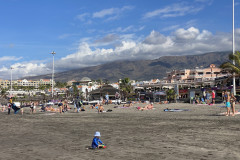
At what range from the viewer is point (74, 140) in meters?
9.66

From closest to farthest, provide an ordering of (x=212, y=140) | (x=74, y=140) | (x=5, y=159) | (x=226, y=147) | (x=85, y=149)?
(x=5, y=159)
(x=226, y=147)
(x=85, y=149)
(x=212, y=140)
(x=74, y=140)

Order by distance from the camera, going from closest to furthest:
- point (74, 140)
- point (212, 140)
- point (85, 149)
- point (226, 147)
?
1. point (226, 147)
2. point (85, 149)
3. point (212, 140)
4. point (74, 140)

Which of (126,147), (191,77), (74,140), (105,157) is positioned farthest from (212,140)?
(191,77)

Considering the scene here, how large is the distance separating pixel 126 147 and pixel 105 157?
124 centimetres

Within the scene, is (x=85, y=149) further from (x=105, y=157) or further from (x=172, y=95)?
(x=172, y=95)

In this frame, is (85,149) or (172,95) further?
(172,95)

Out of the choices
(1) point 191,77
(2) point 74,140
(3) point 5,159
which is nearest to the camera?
(3) point 5,159

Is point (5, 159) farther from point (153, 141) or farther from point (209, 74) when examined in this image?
A: point (209, 74)

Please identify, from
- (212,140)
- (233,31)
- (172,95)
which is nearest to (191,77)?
(172,95)

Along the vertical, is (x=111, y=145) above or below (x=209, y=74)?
below

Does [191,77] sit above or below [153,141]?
above

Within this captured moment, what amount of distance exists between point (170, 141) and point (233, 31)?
3022 cm

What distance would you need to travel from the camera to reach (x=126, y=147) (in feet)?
26.2

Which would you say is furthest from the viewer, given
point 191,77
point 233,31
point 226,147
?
point 191,77
